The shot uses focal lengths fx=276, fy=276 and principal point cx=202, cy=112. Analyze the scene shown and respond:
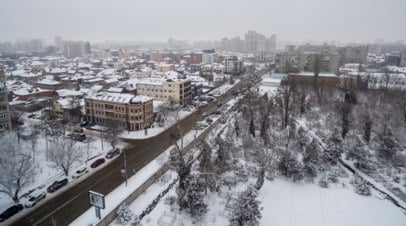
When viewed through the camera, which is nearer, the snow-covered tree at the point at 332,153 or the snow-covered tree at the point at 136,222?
the snow-covered tree at the point at 136,222

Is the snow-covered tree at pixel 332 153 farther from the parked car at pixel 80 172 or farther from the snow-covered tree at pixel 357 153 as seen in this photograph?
the parked car at pixel 80 172

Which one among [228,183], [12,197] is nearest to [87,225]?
[12,197]

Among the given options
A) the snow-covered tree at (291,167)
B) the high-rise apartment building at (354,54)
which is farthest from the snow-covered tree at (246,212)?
the high-rise apartment building at (354,54)

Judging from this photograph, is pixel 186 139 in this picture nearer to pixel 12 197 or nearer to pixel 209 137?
pixel 209 137

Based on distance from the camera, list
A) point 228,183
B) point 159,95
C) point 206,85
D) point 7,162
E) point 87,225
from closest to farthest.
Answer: point 87,225 → point 7,162 → point 228,183 → point 159,95 → point 206,85

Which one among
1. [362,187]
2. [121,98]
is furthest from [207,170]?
[121,98]

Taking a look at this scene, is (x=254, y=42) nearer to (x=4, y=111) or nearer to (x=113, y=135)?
(x=113, y=135)
